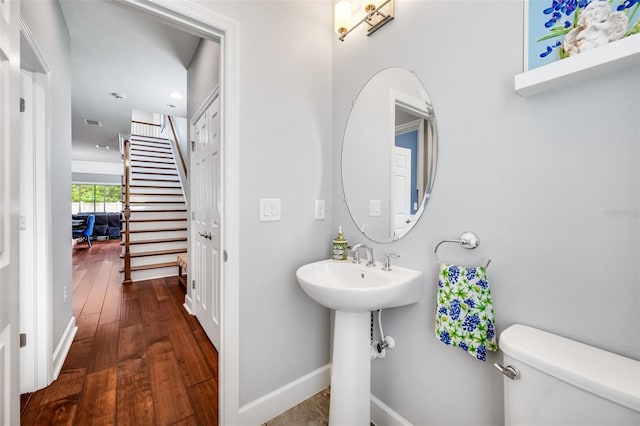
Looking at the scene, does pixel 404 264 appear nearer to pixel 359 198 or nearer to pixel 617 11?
pixel 359 198

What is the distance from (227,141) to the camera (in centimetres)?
133

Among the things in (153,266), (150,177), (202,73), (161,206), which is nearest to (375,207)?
(202,73)

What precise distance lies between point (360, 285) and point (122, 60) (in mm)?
3462

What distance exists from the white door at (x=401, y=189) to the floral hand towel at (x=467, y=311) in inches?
12.8

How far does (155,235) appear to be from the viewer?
14.1ft

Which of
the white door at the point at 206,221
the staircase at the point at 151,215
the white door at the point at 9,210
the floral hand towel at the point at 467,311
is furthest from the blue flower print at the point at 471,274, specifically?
the staircase at the point at 151,215

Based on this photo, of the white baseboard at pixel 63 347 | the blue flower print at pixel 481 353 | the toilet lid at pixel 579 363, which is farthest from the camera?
the white baseboard at pixel 63 347

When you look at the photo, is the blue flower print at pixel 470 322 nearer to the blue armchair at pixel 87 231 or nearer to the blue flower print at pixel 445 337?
the blue flower print at pixel 445 337

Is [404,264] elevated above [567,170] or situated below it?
below

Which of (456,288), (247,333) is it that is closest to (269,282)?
(247,333)

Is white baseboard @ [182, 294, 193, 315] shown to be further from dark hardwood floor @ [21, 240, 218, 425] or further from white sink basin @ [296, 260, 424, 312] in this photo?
white sink basin @ [296, 260, 424, 312]

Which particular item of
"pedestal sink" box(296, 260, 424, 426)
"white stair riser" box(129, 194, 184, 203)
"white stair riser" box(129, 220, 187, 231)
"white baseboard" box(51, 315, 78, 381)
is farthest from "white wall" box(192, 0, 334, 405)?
"white stair riser" box(129, 194, 184, 203)

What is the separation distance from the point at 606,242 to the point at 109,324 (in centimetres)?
341

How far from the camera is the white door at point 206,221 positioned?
2143 millimetres
